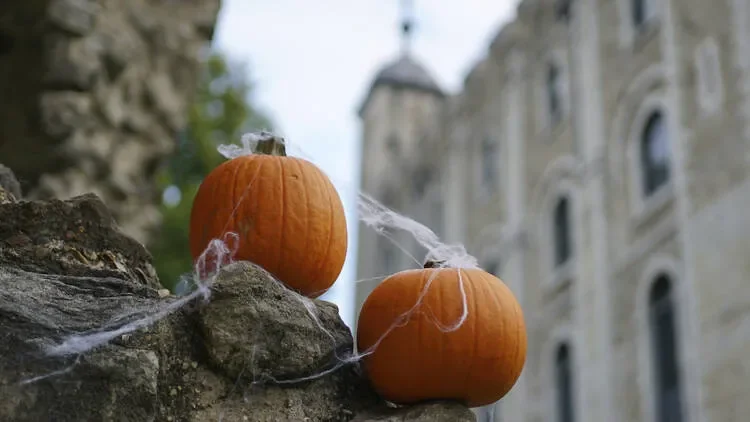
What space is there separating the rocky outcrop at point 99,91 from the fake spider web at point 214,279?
5314 millimetres

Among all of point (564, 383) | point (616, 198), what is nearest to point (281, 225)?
point (616, 198)

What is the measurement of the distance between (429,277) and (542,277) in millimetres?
22040

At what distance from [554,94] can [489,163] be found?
400 cm

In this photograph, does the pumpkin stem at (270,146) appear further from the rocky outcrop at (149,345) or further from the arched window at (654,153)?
the arched window at (654,153)

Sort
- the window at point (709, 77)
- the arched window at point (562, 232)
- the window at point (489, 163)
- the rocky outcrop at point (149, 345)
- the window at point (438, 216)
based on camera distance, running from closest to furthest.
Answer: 1. the rocky outcrop at point (149, 345)
2. the window at point (709, 77)
3. the arched window at point (562, 232)
4. the window at point (489, 163)
5. the window at point (438, 216)

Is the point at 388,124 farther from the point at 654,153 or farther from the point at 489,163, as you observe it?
the point at 654,153

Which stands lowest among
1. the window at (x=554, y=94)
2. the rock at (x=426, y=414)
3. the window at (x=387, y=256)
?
the rock at (x=426, y=414)

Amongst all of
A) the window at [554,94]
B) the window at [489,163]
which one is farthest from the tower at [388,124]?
the window at [554,94]

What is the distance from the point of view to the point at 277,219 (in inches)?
124

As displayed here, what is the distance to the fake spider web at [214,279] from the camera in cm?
243

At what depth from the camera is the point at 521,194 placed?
2666 centimetres

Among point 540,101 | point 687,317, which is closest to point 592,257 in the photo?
point 687,317

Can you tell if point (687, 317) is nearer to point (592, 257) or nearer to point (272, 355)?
point (592, 257)

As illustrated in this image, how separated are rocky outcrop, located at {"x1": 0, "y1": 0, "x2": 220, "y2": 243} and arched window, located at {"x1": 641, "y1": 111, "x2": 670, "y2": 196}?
11780mm
